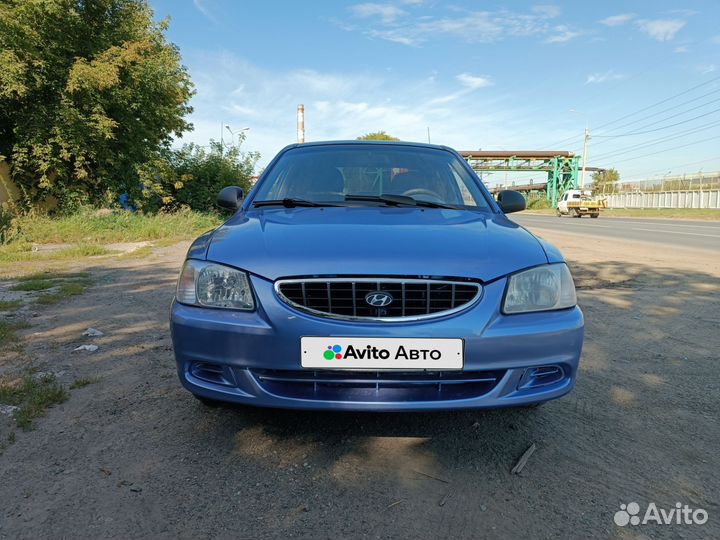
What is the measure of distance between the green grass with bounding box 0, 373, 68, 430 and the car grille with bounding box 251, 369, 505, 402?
4.70 ft

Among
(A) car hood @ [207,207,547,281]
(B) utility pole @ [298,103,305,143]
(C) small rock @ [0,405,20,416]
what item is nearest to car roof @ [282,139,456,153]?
(A) car hood @ [207,207,547,281]

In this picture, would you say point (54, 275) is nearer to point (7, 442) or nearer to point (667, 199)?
point (7, 442)

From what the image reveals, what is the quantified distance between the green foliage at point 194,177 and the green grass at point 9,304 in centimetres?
1175

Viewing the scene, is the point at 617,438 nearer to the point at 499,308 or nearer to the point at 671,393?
the point at 671,393

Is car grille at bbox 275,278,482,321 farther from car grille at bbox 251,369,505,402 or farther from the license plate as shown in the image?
car grille at bbox 251,369,505,402

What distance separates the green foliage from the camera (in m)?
17.1

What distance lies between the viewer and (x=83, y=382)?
3088mm

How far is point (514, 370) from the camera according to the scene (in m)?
2.05

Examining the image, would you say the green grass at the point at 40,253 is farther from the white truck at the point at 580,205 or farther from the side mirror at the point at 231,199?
the white truck at the point at 580,205

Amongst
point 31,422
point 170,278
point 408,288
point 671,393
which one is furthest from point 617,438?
point 170,278

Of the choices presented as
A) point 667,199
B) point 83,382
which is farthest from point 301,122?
point 667,199

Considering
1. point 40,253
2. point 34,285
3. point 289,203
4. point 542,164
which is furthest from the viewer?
point 542,164

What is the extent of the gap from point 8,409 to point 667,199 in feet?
169

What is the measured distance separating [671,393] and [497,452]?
1430mm
